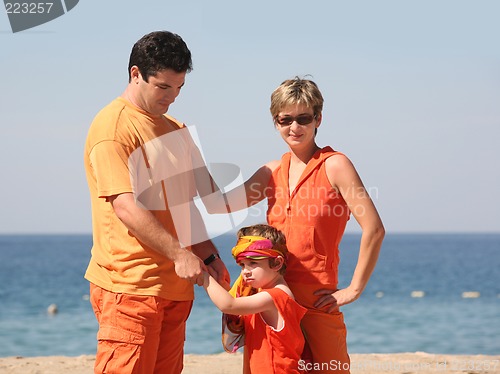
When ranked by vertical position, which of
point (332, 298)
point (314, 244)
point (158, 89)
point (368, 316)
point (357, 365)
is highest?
point (158, 89)

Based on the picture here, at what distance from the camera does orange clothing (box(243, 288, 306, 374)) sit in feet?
12.5

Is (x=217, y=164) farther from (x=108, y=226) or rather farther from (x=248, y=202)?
(x=108, y=226)

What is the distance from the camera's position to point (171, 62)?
3.67 metres

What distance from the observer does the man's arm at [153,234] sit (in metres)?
3.52

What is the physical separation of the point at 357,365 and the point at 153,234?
14.0ft

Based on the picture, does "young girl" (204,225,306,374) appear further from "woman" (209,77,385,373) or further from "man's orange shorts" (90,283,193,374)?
"man's orange shorts" (90,283,193,374)

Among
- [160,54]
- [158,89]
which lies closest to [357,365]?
[158,89]

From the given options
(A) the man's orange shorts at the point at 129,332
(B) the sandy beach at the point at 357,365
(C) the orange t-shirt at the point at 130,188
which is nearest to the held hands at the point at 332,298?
(C) the orange t-shirt at the point at 130,188

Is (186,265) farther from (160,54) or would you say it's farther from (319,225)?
(160,54)

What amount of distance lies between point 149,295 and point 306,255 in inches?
33.0

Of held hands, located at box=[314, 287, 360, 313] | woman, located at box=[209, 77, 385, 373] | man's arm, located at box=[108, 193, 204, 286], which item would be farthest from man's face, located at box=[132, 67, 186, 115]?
held hands, located at box=[314, 287, 360, 313]

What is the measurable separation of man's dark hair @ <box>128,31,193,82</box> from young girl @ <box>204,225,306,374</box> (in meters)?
0.94

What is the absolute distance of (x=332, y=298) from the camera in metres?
3.94

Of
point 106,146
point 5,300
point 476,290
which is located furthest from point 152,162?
point 476,290
